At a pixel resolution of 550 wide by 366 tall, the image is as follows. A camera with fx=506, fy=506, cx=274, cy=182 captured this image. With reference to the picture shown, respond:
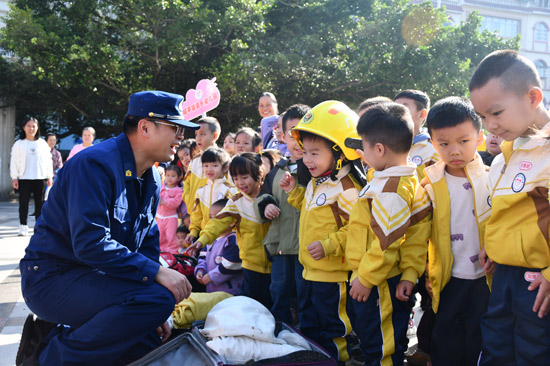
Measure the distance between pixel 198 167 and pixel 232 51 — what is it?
771 cm

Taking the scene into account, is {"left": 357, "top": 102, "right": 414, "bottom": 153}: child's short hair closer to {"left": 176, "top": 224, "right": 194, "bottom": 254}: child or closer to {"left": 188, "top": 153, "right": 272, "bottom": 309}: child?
{"left": 188, "top": 153, "right": 272, "bottom": 309}: child

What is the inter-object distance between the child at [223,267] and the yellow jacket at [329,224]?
1017 millimetres

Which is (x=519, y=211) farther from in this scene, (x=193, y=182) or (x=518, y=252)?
(x=193, y=182)

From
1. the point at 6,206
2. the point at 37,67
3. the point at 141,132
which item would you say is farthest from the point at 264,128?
the point at 6,206

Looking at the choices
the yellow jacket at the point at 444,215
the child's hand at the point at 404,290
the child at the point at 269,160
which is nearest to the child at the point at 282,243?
the child at the point at 269,160

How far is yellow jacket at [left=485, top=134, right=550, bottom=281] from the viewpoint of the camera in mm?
1954

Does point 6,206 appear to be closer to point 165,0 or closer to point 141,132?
point 165,0

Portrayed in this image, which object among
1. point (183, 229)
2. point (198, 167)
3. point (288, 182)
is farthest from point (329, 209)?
point (183, 229)

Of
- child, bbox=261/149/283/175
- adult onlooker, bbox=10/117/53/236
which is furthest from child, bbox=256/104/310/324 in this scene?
adult onlooker, bbox=10/117/53/236

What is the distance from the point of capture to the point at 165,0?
11547mm

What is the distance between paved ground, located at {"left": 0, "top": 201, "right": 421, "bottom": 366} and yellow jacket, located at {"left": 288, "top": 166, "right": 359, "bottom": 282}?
0.65 m

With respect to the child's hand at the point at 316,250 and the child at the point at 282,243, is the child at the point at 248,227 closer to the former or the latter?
the child at the point at 282,243

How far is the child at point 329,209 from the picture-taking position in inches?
116

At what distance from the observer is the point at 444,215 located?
97.5 inches
